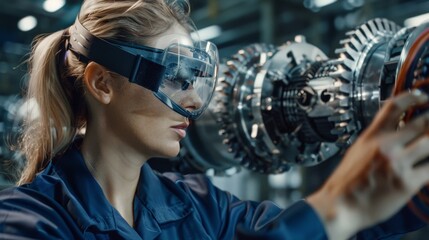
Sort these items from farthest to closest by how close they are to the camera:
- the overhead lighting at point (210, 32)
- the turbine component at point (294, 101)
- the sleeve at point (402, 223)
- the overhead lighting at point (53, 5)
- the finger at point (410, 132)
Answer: the overhead lighting at point (210, 32) → the overhead lighting at point (53, 5) → the turbine component at point (294, 101) → the sleeve at point (402, 223) → the finger at point (410, 132)

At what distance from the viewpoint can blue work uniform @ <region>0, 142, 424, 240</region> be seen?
0.94m

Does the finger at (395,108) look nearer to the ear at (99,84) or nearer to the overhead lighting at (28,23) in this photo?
the ear at (99,84)

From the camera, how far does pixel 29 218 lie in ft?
3.13

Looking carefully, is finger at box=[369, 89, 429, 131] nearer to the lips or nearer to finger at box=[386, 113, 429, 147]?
finger at box=[386, 113, 429, 147]

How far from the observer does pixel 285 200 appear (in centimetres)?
489

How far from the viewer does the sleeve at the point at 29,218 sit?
0.94 m

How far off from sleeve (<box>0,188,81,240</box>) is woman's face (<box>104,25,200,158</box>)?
23 centimetres

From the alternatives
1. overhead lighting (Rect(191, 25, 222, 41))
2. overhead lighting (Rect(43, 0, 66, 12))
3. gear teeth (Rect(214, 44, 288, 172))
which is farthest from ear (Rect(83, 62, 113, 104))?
overhead lighting (Rect(191, 25, 222, 41))

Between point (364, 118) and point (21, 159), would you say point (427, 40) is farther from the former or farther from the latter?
point (21, 159)

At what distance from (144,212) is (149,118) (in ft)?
0.76

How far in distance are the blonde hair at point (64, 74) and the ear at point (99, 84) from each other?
4cm

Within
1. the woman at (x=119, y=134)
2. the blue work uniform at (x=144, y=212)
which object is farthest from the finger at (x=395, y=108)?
the woman at (x=119, y=134)

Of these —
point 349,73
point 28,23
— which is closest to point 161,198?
point 349,73

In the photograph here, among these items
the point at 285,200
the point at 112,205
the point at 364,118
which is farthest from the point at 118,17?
the point at 285,200
